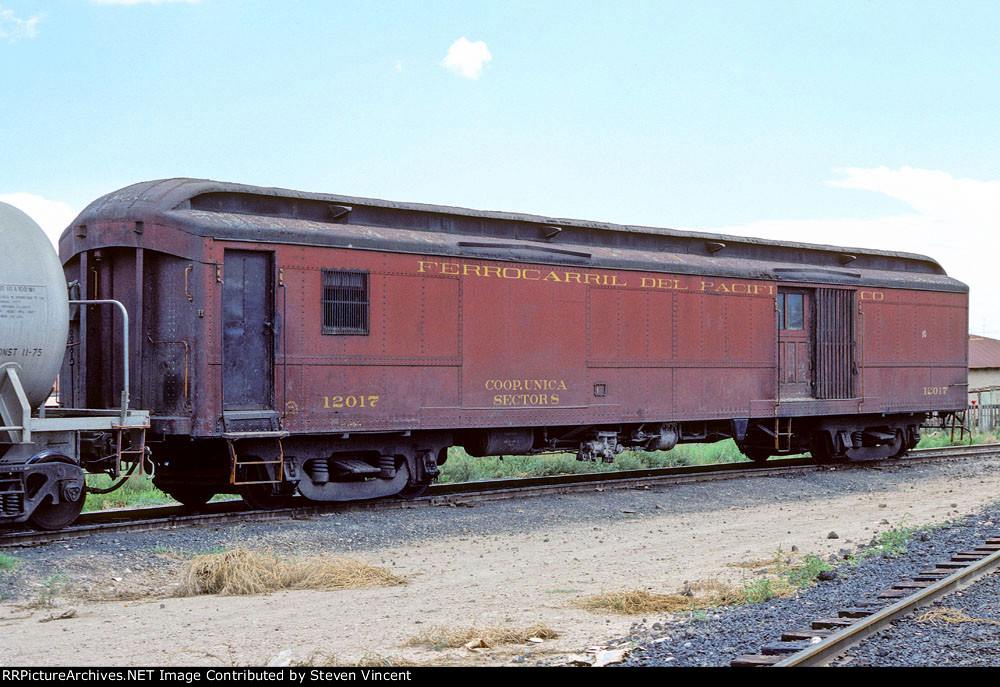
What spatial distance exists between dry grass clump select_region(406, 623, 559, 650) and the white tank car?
5104 mm

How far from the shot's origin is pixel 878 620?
6.17 m

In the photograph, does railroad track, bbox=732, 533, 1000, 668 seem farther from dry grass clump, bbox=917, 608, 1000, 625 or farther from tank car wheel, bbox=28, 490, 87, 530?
tank car wheel, bbox=28, 490, 87, 530

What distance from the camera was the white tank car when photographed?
9.23 m

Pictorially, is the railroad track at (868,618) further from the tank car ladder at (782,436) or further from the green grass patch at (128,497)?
the green grass patch at (128,497)

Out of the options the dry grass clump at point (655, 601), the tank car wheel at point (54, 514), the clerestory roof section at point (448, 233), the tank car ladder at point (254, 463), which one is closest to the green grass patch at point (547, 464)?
the clerestory roof section at point (448, 233)

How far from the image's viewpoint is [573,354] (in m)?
13.3

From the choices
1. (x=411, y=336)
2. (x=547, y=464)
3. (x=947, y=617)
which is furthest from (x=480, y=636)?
(x=547, y=464)

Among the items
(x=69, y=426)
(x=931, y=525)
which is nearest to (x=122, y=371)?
(x=69, y=426)

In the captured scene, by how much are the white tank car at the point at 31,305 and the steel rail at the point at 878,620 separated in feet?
23.8

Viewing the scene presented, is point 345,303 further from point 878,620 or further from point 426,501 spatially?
point 878,620

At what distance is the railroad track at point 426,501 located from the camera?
9.98 metres

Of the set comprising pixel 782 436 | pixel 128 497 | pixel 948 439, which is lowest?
pixel 948 439

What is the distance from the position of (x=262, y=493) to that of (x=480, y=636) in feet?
19.3
